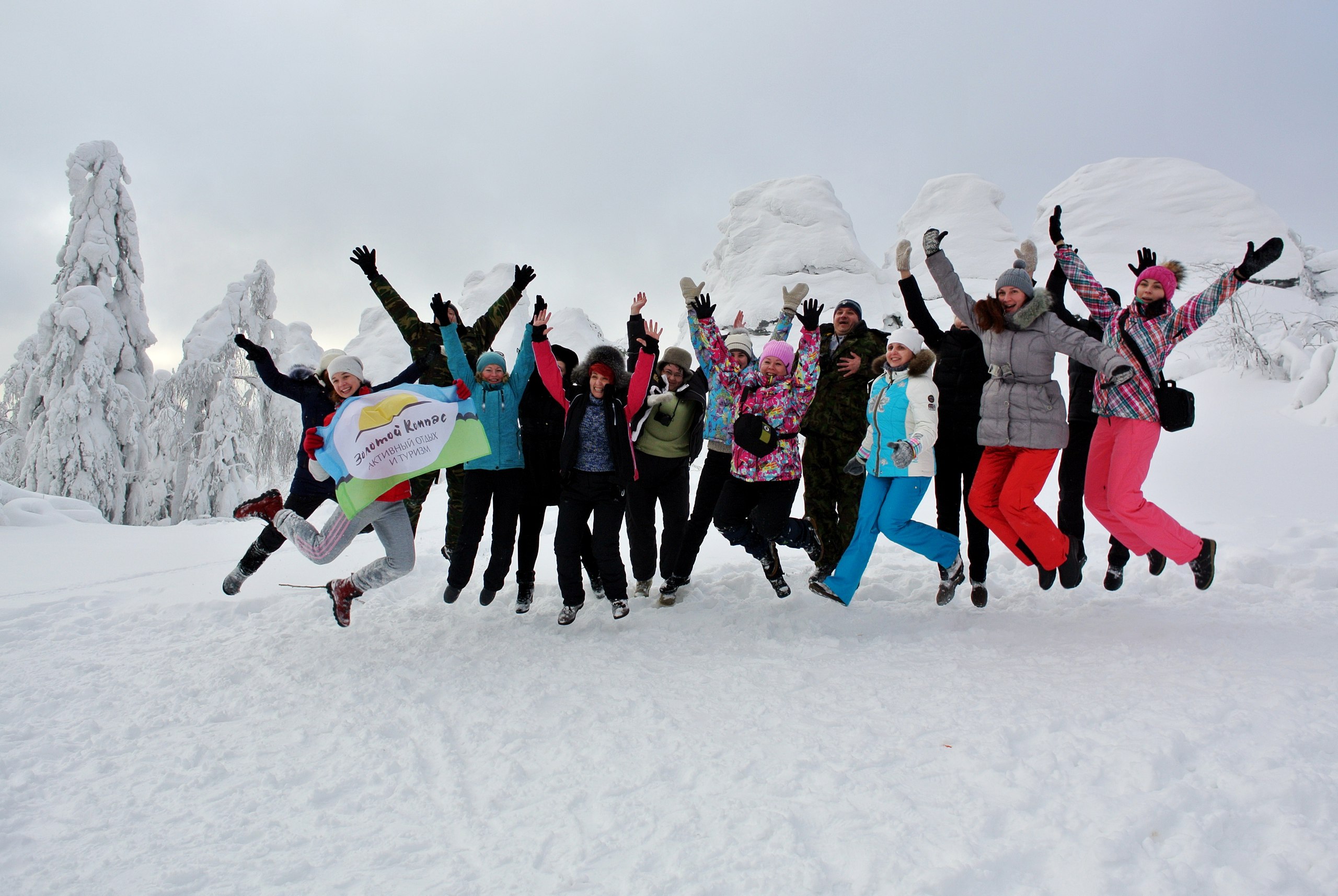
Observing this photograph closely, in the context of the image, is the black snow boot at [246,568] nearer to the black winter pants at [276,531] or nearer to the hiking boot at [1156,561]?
the black winter pants at [276,531]

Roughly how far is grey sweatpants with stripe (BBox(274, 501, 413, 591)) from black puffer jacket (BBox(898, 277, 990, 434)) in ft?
12.7

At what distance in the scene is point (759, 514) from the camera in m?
4.83

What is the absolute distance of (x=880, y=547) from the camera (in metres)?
6.48

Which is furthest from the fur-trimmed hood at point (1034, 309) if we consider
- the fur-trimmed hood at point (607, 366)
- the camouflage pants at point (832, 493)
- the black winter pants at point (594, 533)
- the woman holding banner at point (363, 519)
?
the woman holding banner at point (363, 519)

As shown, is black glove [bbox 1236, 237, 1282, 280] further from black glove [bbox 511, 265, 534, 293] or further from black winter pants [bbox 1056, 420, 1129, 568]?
black glove [bbox 511, 265, 534, 293]

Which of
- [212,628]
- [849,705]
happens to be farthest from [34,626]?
[849,705]

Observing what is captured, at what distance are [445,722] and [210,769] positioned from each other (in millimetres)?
954

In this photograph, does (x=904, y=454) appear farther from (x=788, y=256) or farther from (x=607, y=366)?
(x=788, y=256)

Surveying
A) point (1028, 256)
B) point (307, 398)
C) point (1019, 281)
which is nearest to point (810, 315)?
point (1019, 281)

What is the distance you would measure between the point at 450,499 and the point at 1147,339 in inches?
200

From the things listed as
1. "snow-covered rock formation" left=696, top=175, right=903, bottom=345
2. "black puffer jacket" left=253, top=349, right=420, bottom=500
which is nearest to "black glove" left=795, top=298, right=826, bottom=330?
"black puffer jacket" left=253, top=349, right=420, bottom=500

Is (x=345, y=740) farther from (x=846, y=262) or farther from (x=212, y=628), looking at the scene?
(x=846, y=262)

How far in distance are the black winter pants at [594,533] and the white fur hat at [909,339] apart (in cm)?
218

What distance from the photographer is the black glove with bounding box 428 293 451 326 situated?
4.52 m
